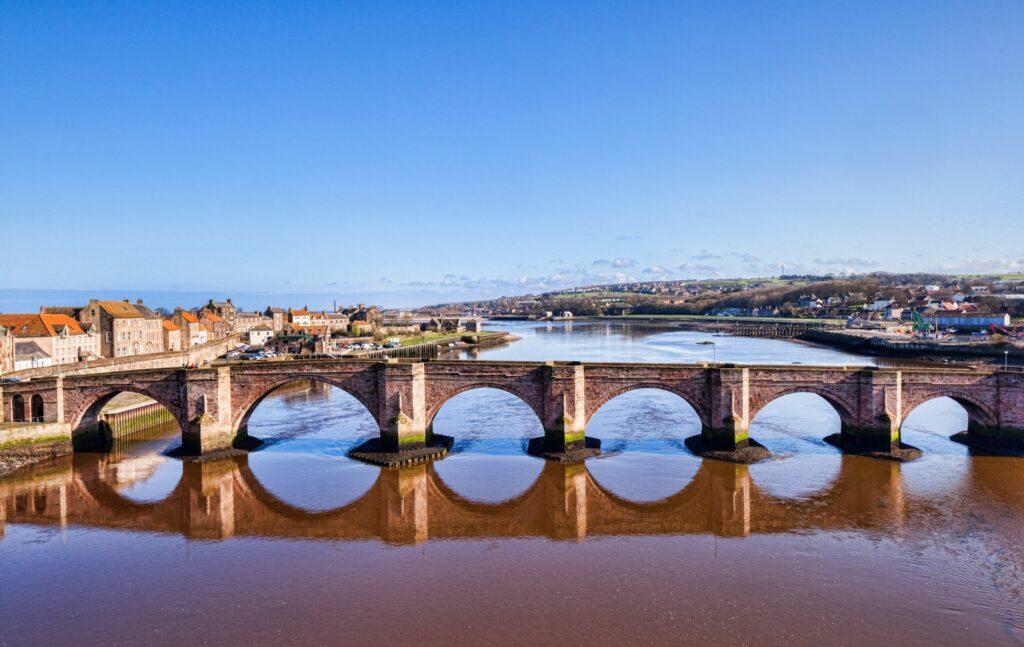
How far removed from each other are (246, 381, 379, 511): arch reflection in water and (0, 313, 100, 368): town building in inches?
614

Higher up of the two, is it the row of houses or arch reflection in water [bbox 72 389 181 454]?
the row of houses

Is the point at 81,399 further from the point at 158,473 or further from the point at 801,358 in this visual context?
the point at 801,358

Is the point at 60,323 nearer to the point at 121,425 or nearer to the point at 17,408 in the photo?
the point at 121,425

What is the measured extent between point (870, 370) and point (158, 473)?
3376cm

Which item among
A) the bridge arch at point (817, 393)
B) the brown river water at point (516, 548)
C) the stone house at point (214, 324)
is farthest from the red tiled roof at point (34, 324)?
the bridge arch at point (817, 393)

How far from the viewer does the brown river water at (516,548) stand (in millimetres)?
15484

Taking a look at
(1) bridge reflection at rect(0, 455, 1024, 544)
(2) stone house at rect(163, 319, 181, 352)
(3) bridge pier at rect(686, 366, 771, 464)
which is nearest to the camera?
(1) bridge reflection at rect(0, 455, 1024, 544)

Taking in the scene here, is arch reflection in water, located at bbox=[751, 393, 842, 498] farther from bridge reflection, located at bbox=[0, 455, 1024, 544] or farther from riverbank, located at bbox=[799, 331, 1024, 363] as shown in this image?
riverbank, located at bbox=[799, 331, 1024, 363]

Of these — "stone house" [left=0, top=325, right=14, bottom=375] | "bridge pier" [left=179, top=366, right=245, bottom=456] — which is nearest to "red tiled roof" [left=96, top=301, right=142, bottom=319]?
"stone house" [left=0, top=325, right=14, bottom=375]

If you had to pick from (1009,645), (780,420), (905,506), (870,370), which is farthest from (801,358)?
(1009,645)

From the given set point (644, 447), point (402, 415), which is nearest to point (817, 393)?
point (644, 447)

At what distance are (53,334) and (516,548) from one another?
43344 millimetres

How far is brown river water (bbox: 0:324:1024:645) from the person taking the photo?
610 inches

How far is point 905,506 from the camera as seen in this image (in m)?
23.1
